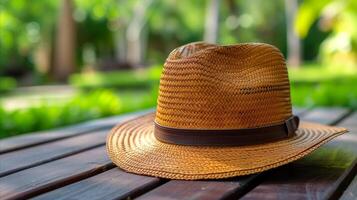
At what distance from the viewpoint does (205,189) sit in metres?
1.36

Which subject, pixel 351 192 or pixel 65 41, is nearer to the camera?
pixel 351 192

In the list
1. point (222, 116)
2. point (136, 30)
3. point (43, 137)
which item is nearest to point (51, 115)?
point (43, 137)

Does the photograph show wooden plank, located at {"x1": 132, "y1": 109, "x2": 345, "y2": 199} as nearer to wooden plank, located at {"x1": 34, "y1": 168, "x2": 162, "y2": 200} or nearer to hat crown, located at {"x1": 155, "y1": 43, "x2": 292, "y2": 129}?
wooden plank, located at {"x1": 34, "y1": 168, "x2": 162, "y2": 200}

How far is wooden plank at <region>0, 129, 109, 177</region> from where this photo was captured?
67.2 inches

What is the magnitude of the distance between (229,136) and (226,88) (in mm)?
125

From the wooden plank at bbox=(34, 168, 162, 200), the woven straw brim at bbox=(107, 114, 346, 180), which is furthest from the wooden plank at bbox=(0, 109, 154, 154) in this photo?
the wooden plank at bbox=(34, 168, 162, 200)

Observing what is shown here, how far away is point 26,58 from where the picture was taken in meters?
22.5

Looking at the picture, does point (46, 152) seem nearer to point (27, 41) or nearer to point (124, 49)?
point (27, 41)

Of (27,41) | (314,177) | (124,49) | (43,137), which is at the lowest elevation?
(124,49)

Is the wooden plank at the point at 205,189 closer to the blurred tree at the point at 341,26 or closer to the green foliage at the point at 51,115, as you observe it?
the green foliage at the point at 51,115

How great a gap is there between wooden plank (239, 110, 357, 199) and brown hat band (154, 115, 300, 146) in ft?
0.30

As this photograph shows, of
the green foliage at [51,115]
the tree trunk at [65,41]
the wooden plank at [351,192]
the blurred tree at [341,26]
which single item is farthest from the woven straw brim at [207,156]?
the tree trunk at [65,41]

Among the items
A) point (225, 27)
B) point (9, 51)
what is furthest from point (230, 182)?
point (225, 27)

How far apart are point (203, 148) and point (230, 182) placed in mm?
162
